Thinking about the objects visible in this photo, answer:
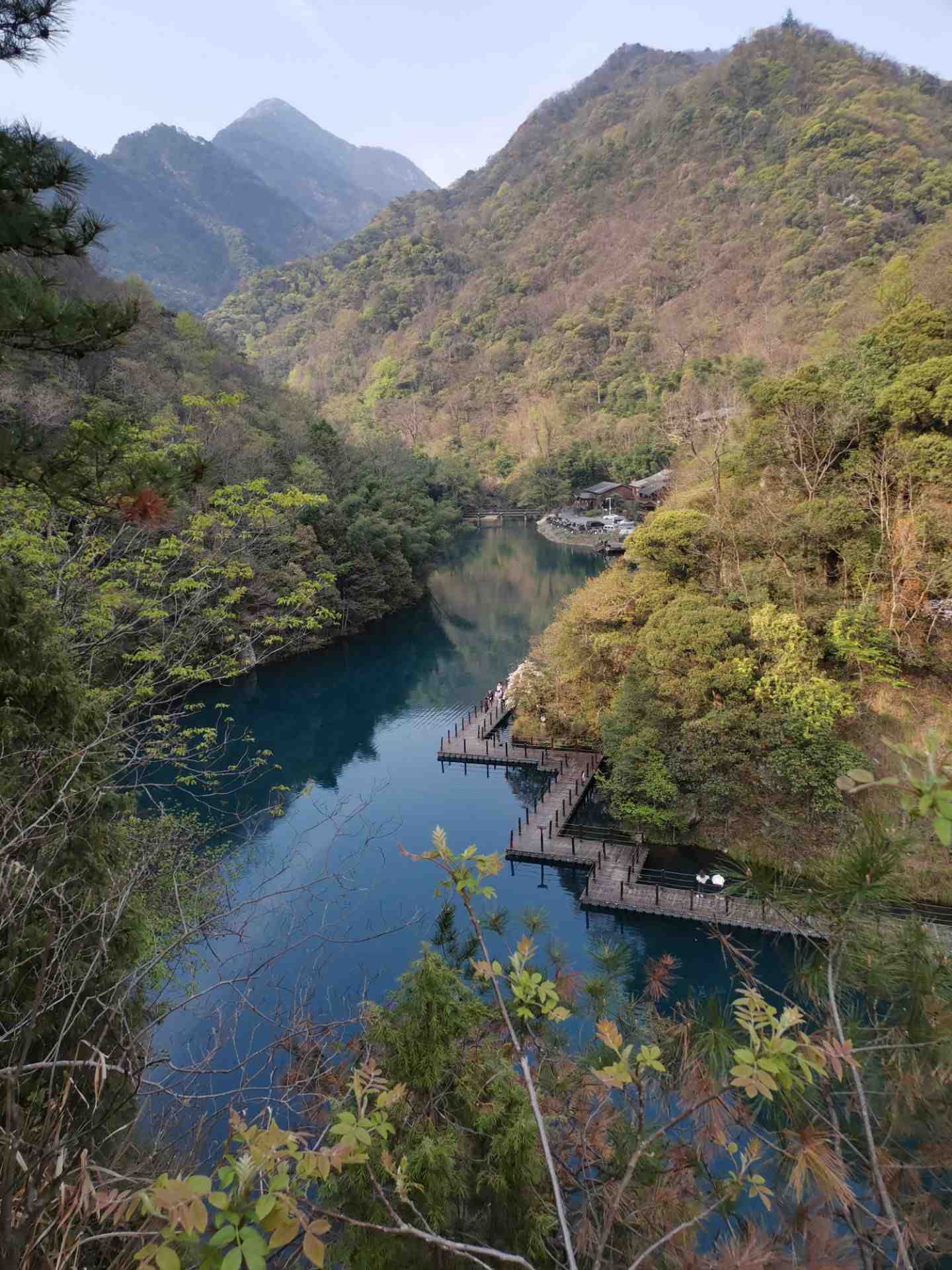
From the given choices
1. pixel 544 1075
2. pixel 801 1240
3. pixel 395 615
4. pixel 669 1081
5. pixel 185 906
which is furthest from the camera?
pixel 395 615

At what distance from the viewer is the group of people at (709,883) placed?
31.5 ft


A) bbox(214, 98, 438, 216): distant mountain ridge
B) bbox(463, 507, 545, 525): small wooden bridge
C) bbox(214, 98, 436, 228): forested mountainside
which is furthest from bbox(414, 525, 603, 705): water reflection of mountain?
bbox(214, 98, 438, 216): distant mountain ridge

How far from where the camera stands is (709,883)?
10133mm

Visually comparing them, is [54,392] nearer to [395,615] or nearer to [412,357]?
[395,615]

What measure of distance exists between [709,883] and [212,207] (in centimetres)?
12911

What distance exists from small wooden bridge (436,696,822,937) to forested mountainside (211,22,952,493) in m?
23.8

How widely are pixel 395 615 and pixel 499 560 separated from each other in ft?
34.2

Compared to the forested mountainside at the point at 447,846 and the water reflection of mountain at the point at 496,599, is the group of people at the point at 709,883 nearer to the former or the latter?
the forested mountainside at the point at 447,846

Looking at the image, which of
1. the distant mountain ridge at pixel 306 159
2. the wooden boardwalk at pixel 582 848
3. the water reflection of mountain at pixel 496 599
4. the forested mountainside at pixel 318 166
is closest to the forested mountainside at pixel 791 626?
the wooden boardwalk at pixel 582 848

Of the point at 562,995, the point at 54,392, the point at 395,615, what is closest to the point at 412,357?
the point at 395,615

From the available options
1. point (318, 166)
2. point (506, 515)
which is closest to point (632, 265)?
point (506, 515)

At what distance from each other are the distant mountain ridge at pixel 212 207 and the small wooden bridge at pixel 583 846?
3172 inches

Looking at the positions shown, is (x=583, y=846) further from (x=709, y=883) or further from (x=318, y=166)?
(x=318, y=166)

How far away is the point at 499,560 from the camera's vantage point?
36000mm
